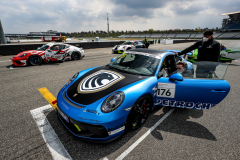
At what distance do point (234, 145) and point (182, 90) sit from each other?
1216mm

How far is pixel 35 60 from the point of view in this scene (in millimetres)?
7664

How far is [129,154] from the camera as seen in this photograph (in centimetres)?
204

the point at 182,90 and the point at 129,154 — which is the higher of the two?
the point at 182,90

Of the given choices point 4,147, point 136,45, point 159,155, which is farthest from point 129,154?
point 136,45

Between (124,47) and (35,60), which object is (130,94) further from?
(124,47)

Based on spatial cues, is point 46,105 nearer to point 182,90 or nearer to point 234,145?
point 182,90

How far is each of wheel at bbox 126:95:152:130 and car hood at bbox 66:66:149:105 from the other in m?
0.42

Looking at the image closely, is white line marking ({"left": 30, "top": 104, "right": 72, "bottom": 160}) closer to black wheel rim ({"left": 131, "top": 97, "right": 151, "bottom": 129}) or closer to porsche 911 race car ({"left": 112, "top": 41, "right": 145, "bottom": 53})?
black wheel rim ({"left": 131, "top": 97, "right": 151, "bottom": 129})

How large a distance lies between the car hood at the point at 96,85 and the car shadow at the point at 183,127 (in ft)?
3.60

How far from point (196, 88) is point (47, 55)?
8.32 meters

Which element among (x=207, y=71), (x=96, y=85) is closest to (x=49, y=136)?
(x=96, y=85)

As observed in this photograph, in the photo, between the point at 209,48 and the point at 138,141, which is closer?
the point at 138,141

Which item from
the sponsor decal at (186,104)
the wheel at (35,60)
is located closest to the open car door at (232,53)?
the sponsor decal at (186,104)

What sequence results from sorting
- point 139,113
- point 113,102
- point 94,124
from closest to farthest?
point 94,124 < point 113,102 < point 139,113
